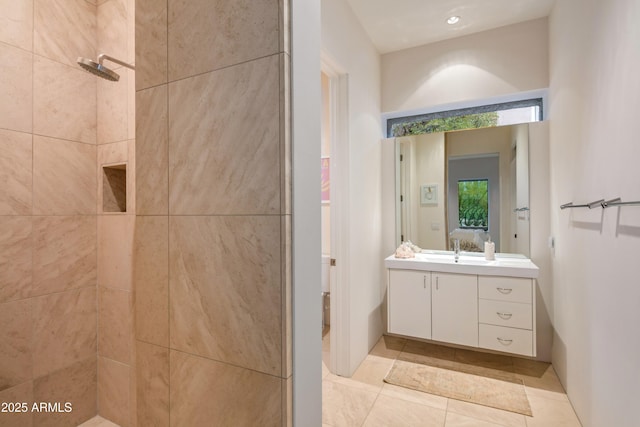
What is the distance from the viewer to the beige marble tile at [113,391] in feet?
5.42

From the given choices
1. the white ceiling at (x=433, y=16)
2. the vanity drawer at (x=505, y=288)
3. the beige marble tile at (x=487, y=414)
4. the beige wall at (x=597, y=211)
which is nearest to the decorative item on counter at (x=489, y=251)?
the vanity drawer at (x=505, y=288)

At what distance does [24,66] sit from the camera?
148 centimetres

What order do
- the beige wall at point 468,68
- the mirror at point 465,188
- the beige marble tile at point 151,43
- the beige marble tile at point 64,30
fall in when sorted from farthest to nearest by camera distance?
the mirror at point 465,188 < the beige wall at point 468,68 < the beige marble tile at point 64,30 < the beige marble tile at point 151,43

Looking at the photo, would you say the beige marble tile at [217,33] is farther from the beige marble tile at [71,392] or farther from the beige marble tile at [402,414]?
the beige marble tile at [402,414]

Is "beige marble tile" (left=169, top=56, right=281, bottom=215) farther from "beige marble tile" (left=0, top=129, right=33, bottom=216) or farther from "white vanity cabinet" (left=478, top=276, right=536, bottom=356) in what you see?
"white vanity cabinet" (left=478, top=276, right=536, bottom=356)

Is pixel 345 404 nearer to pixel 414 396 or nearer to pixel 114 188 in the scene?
pixel 414 396

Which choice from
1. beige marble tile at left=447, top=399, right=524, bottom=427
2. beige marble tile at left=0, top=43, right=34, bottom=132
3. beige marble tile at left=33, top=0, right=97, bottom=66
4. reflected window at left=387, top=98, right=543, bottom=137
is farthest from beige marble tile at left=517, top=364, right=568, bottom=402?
beige marble tile at left=33, top=0, right=97, bottom=66

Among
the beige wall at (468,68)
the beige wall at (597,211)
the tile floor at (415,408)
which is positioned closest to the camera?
the beige wall at (597,211)

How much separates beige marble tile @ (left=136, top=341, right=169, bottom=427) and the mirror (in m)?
2.56

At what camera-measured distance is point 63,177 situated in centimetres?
162

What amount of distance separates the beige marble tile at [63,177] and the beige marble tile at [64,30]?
46 centimetres

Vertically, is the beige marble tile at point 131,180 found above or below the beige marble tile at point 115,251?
above

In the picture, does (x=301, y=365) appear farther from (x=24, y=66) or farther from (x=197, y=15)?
(x=24, y=66)

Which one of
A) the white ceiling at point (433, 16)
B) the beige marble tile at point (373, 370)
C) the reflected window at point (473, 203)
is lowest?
the beige marble tile at point (373, 370)
